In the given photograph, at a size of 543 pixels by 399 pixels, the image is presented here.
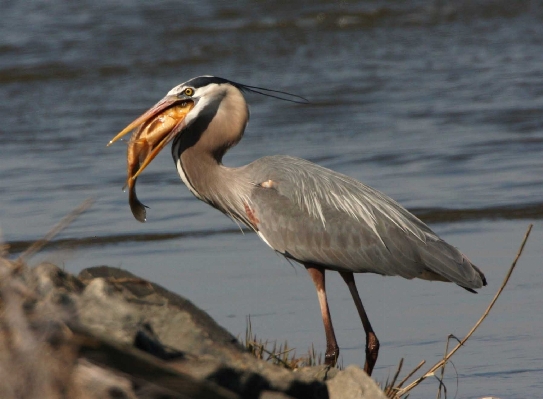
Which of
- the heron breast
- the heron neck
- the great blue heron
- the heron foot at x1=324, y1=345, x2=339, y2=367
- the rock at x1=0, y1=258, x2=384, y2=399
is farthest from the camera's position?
the heron neck

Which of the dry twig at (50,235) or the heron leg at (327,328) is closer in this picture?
the dry twig at (50,235)

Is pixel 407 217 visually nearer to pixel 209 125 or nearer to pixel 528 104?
pixel 209 125

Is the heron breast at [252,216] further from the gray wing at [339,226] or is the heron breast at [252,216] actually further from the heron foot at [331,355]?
the heron foot at [331,355]

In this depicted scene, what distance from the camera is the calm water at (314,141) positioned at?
6348 mm

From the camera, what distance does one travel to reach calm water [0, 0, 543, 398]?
20.8 ft

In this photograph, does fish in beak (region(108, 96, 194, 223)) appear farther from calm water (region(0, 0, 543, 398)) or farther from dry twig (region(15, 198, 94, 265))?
dry twig (region(15, 198, 94, 265))

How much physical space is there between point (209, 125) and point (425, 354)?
1.87m

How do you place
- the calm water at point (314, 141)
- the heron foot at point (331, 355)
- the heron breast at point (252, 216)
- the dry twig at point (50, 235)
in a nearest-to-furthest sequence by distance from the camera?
the dry twig at point (50, 235) < the heron foot at point (331, 355) < the heron breast at point (252, 216) < the calm water at point (314, 141)

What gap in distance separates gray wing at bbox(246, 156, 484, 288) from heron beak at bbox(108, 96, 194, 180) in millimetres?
553

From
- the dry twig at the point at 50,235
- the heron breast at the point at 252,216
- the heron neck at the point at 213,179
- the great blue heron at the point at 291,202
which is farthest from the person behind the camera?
the heron neck at the point at 213,179

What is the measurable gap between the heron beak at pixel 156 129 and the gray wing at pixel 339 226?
553 millimetres

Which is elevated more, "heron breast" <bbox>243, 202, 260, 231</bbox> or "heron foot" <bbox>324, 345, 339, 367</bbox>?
"heron breast" <bbox>243, 202, 260, 231</bbox>

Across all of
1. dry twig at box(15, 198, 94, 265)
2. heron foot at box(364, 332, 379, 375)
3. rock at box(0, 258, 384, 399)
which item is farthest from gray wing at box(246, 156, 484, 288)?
dry twig at box(15, 198, 94, 265)

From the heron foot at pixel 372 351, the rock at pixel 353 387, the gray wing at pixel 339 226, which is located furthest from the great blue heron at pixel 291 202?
the rock at pixel 353 387
